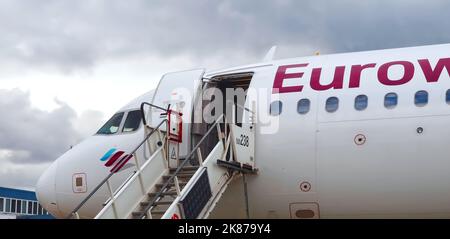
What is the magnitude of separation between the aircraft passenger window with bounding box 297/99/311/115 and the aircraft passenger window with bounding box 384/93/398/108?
146 cm

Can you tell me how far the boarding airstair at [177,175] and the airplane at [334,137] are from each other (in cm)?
33

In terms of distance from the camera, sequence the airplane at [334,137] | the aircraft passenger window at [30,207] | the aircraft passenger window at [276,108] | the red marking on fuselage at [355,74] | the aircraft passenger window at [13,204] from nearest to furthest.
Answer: the airplane at [334,137] → the red marking on fuselage at [355,74] → the aircraft passenger window at [276,108] → the aircraft passenger window at [13,204] → the aircraft passenger window at [30,207]

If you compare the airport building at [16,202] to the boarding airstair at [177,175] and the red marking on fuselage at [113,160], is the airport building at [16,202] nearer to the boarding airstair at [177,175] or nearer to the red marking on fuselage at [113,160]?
the red marking on fuselage at [113,160]

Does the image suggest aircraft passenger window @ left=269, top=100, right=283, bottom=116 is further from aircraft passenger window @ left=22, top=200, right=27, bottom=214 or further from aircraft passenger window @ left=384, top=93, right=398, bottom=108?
aircraft passenger window @ left=22, top=200, right=27, bottom=214

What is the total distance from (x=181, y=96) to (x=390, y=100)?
4435mm

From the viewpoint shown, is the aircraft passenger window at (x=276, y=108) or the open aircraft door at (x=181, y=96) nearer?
the aircraft passenger window at (x=276, y=108)

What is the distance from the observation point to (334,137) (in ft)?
37.3

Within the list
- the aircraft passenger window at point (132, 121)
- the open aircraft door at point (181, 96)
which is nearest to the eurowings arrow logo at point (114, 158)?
the aircraft passenger window at point (132, 121)

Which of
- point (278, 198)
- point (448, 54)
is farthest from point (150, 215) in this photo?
point (448, 54)

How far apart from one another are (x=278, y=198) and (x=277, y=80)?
237 centimetres

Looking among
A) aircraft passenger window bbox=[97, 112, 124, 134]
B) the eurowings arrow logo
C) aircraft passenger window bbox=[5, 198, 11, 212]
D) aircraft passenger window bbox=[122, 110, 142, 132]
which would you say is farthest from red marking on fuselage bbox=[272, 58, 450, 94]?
aircraft passenger window bbox=[5, 198, 11, 212]

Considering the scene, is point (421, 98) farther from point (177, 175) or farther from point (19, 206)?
point (19, 206)

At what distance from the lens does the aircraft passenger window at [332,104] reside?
1164 cm
